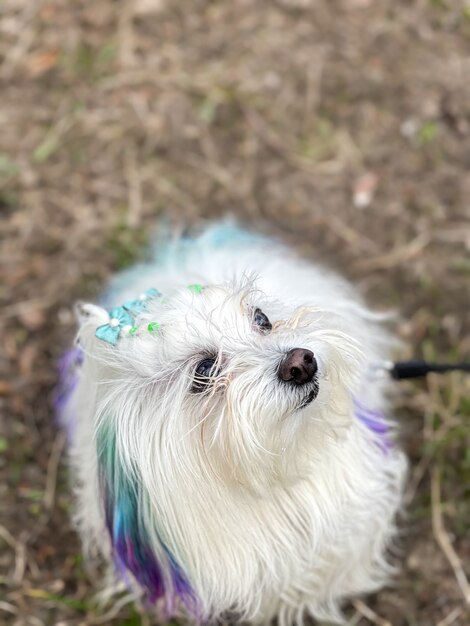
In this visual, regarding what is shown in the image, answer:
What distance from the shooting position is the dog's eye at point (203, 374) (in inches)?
63.6

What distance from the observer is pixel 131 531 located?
5.73 feet

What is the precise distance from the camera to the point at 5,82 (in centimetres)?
341

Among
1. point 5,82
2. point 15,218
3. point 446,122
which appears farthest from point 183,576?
point 5,82

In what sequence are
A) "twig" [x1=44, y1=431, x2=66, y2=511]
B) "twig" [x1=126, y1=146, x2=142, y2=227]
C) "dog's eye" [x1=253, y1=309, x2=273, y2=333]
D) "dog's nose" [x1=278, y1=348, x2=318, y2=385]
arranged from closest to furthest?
1. "dog's nose" [x1=278, y1=348, x2=318, y2=385]
2. "dog's eye" [x1=253, y1=309, x2=273, y2=333]
3. "twig" [x1=44, y1=431, x2=66, y2=511]
4. "twig" [x1=126, y1=146, x2=142, y2=227]

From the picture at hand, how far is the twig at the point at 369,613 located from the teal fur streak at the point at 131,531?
0.73 meters

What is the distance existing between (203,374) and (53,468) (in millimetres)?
1269

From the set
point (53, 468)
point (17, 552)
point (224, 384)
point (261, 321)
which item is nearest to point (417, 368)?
point (261, 321)

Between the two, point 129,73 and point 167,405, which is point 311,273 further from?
point 129,73

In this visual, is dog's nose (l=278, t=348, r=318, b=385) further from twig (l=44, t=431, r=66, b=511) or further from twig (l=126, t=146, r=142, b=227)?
twig (l=126, t=146, r=142, b=227)

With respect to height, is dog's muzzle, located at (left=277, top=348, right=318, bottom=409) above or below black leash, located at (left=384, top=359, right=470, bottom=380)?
below

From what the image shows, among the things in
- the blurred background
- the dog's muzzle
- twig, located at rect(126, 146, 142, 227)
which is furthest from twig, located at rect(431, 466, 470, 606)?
twig, located at rect(126, 146, 142, 227)

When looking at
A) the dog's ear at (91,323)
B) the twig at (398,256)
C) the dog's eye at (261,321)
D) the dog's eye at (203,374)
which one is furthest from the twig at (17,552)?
the twig at (398,256)

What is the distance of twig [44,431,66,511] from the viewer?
8.55ft

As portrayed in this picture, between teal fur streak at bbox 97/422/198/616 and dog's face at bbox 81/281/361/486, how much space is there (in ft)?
0.27
